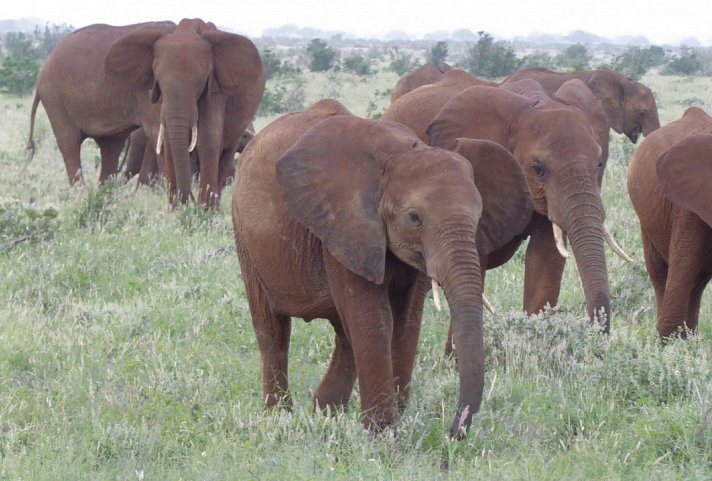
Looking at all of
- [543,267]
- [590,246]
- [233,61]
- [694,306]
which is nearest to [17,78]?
[233,61]

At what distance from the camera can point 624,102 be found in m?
12.3

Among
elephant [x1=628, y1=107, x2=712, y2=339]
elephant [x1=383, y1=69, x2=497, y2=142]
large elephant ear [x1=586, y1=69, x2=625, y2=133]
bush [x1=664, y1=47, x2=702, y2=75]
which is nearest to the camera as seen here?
elephant [x1=628, y1=107, x2=712, y2=339]

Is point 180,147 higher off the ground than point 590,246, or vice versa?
point 590,246

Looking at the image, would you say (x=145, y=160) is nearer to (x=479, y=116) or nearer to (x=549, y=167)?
(x=479, y=116)

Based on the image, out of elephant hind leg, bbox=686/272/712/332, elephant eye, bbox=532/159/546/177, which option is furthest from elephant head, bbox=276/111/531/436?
elephant hind leg, bbox=686/272/712/332

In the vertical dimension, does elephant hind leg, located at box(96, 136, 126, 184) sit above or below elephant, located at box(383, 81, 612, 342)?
below

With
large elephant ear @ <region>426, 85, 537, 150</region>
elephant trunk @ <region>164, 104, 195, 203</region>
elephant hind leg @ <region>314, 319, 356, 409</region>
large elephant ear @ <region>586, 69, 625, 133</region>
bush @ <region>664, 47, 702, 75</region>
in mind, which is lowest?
bush @ <region>664, 47, 702, 75</region>

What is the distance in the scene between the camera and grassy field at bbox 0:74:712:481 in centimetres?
484

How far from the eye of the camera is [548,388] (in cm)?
588

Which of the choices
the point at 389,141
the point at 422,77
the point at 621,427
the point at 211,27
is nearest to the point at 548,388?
the point at 621,427

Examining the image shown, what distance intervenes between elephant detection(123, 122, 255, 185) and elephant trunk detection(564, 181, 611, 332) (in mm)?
7487

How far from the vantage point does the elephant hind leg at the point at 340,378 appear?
5664 mm

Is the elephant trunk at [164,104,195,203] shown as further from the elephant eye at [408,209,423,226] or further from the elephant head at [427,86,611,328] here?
the elephant eye at [408,209,423,226]

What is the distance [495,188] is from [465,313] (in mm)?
855
